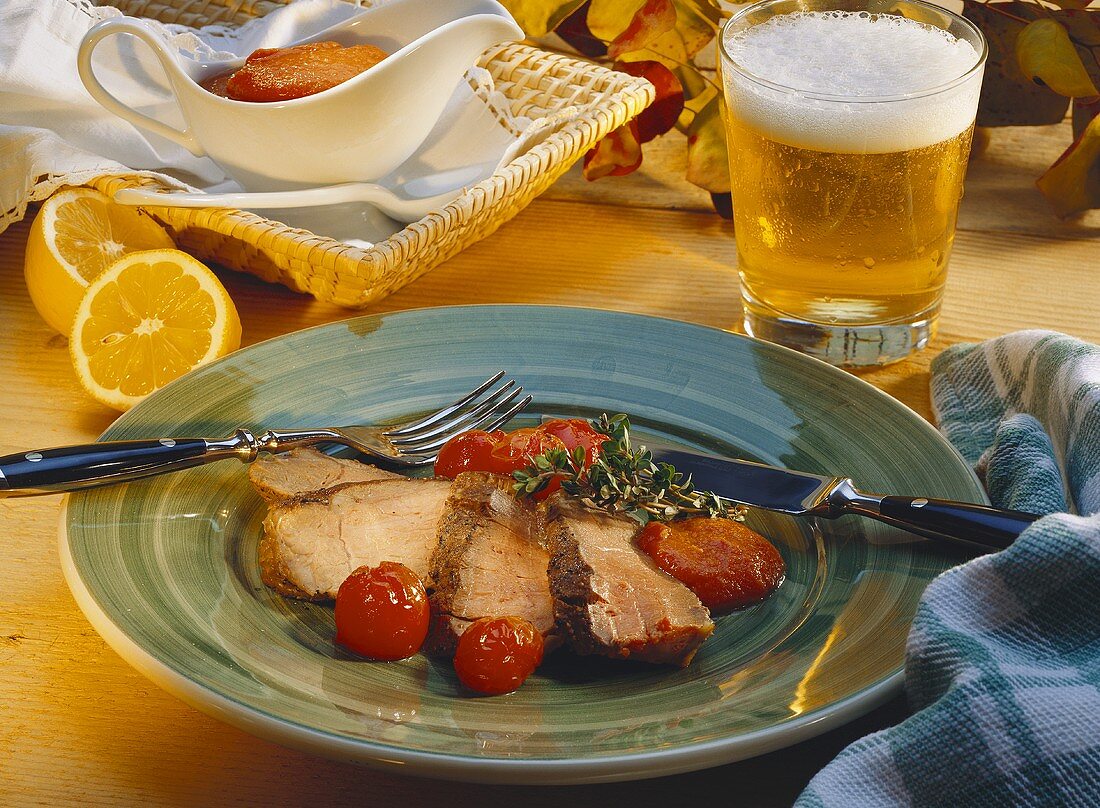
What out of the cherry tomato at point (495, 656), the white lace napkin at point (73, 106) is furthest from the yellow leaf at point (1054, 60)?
the cherry tomato at point (495, 656)

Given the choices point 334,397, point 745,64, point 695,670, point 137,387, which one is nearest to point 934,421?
point 745,64

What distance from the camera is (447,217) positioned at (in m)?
1.95

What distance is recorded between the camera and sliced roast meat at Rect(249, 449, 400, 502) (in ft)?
4.78

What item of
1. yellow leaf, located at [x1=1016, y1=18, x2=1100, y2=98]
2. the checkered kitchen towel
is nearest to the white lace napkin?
yellow leaf, located at [x1=1016, y1=18, x2=1100, y2=98]

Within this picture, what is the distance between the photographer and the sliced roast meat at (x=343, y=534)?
135 centimetres

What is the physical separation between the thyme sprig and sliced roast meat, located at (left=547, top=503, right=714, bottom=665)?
54 millimetres

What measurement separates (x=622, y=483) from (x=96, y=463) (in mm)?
623

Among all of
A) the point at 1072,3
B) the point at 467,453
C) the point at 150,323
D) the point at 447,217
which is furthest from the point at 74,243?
the point at 1072,3

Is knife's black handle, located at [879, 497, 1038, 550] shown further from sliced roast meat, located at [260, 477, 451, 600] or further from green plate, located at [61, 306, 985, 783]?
sliced roast meat, located at [260, 477, 451, 600]

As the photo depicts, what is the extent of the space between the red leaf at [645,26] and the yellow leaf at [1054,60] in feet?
2.28

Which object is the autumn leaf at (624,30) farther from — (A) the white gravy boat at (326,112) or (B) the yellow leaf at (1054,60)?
(B) the yellow leaf at (1054,60)

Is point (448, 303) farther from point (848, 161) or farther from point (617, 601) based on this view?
point (617, 601)

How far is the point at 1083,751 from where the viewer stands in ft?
3.23

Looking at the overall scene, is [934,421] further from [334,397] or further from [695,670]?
[334,397]
